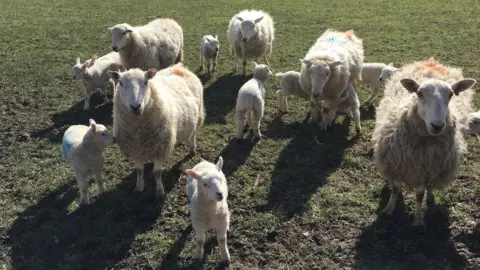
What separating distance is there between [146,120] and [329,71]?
339cm

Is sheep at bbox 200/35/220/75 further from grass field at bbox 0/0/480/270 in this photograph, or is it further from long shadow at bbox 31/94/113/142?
long shadow at bbox 31/94/113/142

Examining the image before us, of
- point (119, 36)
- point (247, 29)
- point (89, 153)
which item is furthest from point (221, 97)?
point (89, 153)

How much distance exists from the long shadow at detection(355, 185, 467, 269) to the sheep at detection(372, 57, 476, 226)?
0.17m

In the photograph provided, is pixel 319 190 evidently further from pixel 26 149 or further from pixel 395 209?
pixel 26 149

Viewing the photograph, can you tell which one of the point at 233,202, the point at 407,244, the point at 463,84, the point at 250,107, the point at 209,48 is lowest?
the point at 233,202

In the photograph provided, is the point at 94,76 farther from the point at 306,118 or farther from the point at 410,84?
the point at 410,84

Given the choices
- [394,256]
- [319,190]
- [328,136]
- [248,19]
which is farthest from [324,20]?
[394,256]

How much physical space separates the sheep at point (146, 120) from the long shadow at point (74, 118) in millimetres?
2496

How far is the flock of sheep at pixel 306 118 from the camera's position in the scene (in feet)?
14.8

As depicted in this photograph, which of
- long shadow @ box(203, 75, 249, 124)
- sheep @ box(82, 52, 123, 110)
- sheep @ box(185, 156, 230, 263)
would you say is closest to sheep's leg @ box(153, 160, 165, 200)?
sheep @ box(185, 156, 230, 263)

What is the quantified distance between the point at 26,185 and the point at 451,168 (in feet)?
19.5

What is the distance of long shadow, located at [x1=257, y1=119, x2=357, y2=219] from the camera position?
5.77 meters

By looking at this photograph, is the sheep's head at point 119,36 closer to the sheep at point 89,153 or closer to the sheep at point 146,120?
the sheep at point 146,120

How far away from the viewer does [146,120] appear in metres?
5.55
